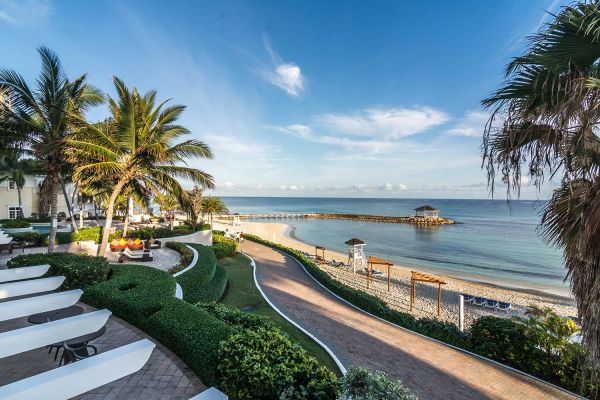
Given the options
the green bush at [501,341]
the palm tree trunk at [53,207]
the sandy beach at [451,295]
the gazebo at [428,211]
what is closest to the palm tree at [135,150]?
the palm tree trunk at [53,207]

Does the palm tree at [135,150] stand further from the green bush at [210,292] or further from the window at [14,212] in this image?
the window at [14,212]

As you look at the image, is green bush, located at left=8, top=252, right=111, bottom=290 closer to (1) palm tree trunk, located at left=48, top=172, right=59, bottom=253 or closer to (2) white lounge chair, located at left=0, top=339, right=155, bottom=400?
(1) palm tree trunk, located at left=48, top=172, right=59, bottom=253

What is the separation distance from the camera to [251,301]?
12.2 metres

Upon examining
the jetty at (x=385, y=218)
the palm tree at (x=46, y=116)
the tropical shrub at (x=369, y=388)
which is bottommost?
the jetty at (x=385, y=218)

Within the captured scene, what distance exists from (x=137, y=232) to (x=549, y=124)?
74.0ft

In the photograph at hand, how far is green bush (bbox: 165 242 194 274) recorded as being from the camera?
39.5 ft

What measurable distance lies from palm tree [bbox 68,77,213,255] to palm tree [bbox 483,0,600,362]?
11442mm

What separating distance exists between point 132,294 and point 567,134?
27.9 ft

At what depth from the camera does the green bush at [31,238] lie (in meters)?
15.9

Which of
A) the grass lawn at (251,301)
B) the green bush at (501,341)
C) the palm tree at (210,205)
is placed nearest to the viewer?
the green bush at (501,341)

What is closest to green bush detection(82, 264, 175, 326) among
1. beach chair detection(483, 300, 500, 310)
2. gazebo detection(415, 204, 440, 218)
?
beach chair detection(483, 300, 500, 310)

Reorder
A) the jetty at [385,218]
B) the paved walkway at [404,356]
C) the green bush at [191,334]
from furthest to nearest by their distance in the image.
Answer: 1. the jetty at [385,218]
2. the paved walkway at [404,356]
3. the green bush at [191,334]

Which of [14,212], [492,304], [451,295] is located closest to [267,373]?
[492,304]

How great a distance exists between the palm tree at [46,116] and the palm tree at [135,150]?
0.86 meters
